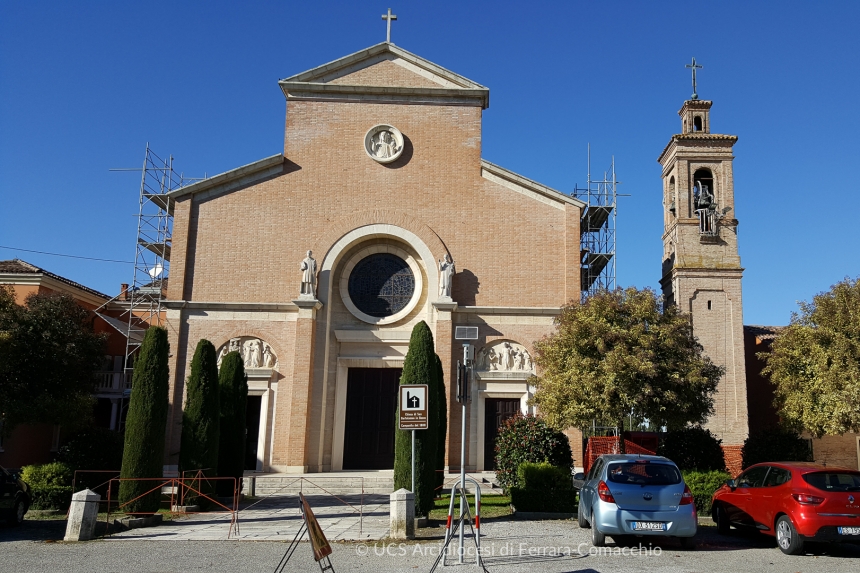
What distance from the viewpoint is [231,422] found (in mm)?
18766

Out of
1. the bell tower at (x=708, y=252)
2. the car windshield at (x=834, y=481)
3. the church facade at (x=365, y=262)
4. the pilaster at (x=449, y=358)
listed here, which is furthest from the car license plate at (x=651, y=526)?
the bell tower at (x=708, y=252)

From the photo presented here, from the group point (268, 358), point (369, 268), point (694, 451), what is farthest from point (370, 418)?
point (694, 451)

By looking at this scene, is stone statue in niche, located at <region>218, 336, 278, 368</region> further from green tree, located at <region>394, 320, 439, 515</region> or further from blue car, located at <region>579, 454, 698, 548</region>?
blue car, located at <region>579, 454, 698, 548</region>

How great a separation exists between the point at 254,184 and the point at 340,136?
335 cm

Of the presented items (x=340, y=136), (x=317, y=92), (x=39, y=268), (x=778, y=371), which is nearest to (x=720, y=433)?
(x=778, y=371)

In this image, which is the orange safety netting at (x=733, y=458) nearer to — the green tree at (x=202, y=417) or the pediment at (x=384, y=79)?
the pediment at (x=384, y=79)

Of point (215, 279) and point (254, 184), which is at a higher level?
point (254, 184)

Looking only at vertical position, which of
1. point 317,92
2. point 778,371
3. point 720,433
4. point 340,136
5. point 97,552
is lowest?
point 97,552

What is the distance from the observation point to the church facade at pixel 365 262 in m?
23.0

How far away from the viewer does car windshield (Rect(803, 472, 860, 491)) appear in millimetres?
11125

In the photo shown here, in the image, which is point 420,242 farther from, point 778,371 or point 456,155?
point 778,371

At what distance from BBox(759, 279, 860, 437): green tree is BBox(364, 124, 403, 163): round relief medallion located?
13524mm

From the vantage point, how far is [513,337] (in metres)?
23.3

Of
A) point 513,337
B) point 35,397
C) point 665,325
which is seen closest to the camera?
point 665,325
